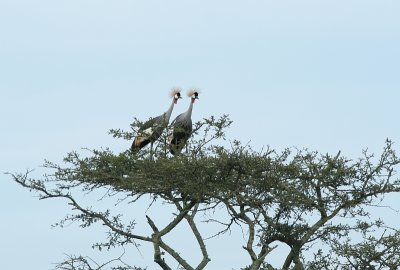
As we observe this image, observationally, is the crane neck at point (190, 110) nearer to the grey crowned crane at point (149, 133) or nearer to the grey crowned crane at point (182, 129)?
the grey crowned crane at point (182, 129)

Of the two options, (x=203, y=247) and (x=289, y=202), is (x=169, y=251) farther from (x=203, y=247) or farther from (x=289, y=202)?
(x=289, y=202)

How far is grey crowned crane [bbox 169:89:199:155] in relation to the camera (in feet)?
63.6

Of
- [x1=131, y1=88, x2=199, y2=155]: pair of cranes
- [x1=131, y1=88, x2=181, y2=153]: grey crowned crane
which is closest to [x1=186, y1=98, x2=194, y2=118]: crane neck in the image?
[x1=131, y1=88, x2=199, y2=155]: pair of cranes

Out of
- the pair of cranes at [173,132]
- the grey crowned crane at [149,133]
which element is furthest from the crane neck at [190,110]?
the grey crowned crane at [149,133]

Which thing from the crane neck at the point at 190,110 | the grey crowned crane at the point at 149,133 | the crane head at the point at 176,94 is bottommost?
the grey crowned crane at the point at 149,133

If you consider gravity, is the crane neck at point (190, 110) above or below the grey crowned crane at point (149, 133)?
above

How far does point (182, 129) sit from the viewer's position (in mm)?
19203

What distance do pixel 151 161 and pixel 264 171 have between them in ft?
7.12

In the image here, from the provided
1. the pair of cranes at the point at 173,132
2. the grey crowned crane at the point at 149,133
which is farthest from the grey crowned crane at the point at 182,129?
the grey crowned crane at the point at 149,133

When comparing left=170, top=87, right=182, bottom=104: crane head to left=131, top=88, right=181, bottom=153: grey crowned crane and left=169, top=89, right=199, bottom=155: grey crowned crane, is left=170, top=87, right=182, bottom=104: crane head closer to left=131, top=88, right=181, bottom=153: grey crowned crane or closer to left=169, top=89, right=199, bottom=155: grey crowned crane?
left=169, top=89, right=199, bottom=155: grey crowned crane

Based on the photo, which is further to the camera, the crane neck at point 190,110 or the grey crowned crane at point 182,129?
the crane neck at point 190,110

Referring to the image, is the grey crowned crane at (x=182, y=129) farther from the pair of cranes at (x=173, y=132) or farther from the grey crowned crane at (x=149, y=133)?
the grey crowned crane at (x=149, y=133)

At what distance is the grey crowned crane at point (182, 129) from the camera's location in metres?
19.4

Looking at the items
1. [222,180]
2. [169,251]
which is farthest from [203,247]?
[222,180]
